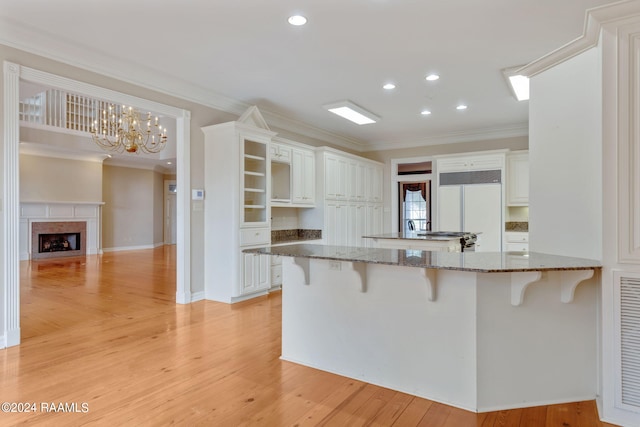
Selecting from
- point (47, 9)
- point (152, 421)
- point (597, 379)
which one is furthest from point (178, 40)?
point (597, 379)

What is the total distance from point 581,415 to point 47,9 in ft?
15.1

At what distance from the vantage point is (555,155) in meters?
2.33

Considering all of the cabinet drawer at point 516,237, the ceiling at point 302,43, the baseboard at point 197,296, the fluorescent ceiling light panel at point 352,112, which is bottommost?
the baseboard at point 197,296

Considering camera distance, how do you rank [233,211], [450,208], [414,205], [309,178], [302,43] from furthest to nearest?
1. [414,205]
2. [450,208]
3. [309,178]
4. [233,211]
5. [302,43]

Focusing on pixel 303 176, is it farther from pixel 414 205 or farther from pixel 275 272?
pixel 414 205

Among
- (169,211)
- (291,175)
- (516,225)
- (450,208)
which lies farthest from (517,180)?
(169,211)

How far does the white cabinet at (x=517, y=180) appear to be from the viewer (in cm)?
632

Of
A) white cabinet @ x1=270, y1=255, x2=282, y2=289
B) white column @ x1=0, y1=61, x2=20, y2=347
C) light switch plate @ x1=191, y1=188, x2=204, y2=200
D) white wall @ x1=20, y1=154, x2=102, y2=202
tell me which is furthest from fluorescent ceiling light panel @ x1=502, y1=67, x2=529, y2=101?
white wall @ x1=20, y1=154, x2=102, y2=202

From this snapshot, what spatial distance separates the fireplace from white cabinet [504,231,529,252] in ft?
33.2

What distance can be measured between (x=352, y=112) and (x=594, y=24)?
12.4ft

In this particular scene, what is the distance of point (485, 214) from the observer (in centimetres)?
643

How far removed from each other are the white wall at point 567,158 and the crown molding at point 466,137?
459 centimetres

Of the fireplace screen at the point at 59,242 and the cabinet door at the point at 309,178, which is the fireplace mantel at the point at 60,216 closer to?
the fireplace screen at the point at 59,242

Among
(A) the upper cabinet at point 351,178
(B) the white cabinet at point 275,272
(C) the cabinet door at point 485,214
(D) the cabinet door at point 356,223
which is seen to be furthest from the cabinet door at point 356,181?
(B) the white cabinet at point 275,272
